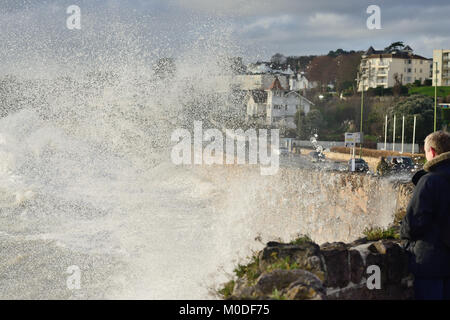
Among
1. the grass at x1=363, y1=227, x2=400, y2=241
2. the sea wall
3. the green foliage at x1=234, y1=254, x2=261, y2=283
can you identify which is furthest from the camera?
the sea wall

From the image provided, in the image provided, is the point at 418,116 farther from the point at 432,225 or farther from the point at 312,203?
the point at 432,225

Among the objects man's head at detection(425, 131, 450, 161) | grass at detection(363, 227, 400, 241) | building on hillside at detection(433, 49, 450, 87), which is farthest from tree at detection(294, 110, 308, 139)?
man's head at detection(425, 131, 450, 161)

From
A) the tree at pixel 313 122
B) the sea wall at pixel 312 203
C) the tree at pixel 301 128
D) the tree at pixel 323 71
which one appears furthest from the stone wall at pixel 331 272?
the tree at pixel 323 71

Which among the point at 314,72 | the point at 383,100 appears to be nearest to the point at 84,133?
the point at 383,100

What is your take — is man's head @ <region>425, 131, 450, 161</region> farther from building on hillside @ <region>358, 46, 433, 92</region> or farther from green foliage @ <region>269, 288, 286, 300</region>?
building on hillside @ <region>358, 46, 433, 92</region>

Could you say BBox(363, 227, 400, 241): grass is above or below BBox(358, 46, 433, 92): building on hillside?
below

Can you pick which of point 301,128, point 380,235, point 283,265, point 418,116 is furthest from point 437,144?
point 301,128
